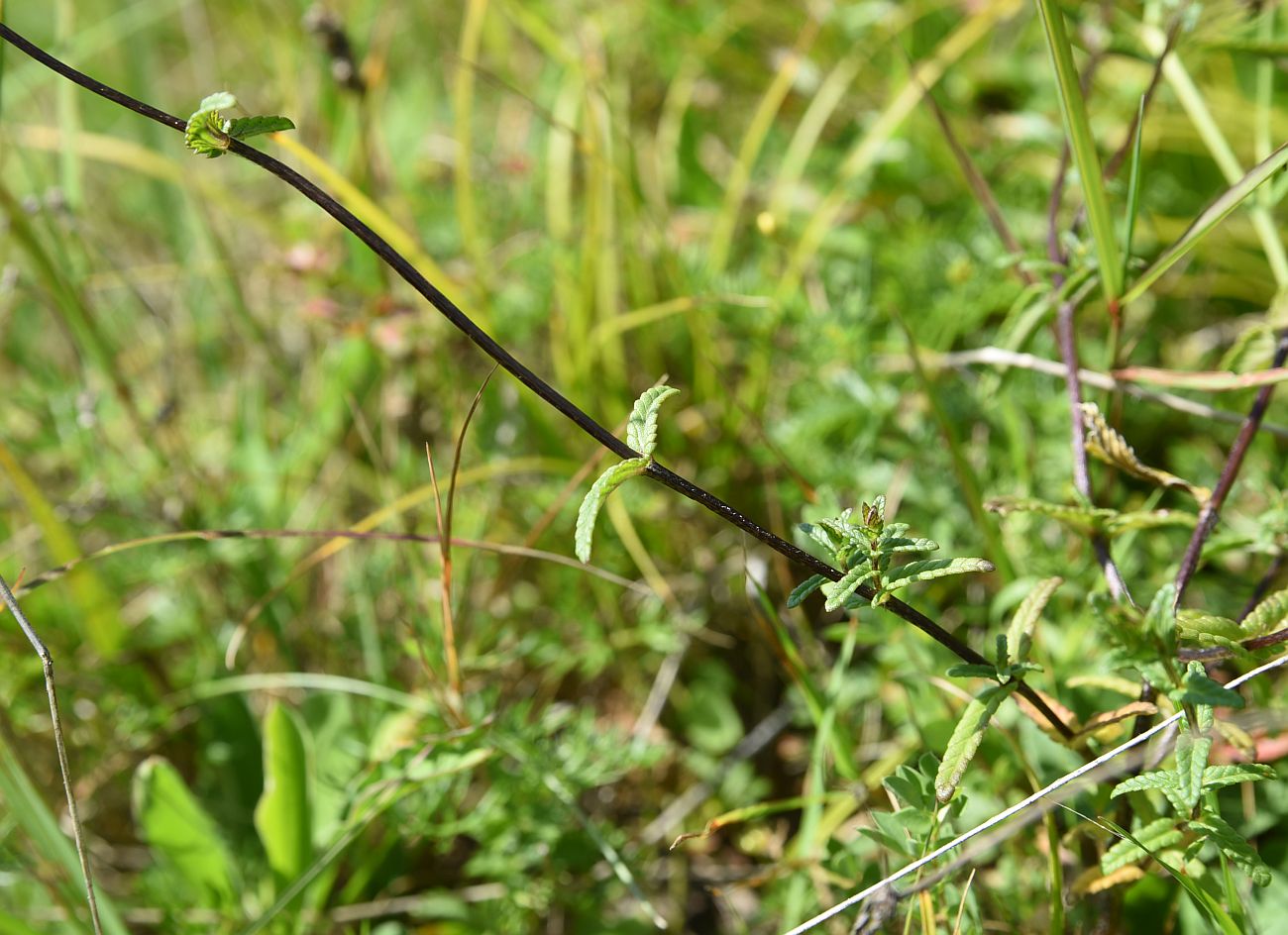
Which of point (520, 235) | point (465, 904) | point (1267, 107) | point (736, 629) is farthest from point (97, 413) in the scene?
point (1267, 107)

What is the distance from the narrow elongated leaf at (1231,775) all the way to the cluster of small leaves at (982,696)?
0.17 m

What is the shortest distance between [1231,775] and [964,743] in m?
0.22

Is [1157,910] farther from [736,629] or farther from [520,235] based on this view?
[520,235]

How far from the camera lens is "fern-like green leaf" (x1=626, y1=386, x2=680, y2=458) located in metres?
0.77

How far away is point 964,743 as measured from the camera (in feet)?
2.75

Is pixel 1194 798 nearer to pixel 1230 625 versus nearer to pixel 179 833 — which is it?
pixel 1230 625

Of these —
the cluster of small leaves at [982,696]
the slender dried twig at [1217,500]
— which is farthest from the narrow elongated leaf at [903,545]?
the slender dried twig at [1217,500]

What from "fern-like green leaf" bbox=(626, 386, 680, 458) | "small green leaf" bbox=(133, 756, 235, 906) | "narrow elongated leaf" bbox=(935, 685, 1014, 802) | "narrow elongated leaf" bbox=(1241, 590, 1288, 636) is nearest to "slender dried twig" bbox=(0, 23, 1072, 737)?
"fern-like green leaf" bbox=(626, 386, 680, 458)

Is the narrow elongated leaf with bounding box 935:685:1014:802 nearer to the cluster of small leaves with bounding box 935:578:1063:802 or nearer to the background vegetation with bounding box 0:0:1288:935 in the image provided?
the cluster of small leaves with bounding box 935:578:1063:802

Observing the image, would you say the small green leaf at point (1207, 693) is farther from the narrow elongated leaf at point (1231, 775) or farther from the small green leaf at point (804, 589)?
the small green leaf at point (804, 589)

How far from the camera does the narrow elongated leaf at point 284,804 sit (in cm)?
127

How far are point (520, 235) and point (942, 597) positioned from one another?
1.09m

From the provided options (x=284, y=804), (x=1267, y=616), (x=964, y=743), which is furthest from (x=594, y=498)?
(x=284, y=804)

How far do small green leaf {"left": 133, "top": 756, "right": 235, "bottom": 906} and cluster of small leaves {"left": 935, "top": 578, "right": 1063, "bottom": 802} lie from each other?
938 millimetres
